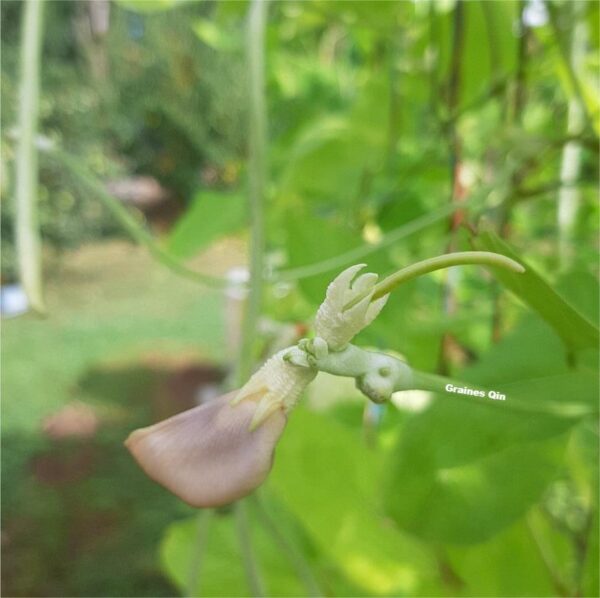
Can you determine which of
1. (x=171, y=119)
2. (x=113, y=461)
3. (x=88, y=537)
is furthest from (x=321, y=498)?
(x=171, y=119)

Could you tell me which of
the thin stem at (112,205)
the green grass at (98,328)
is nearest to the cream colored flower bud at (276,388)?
the thin stem at (112,205)

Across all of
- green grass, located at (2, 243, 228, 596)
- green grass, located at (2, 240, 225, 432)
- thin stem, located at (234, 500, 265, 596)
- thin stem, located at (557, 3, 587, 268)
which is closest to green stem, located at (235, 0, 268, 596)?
thin stem, located at (234, 500, 265, 596)

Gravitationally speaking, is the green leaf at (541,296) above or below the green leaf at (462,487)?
above

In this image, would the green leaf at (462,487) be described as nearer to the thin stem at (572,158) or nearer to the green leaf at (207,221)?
the thin stem at (572,158)

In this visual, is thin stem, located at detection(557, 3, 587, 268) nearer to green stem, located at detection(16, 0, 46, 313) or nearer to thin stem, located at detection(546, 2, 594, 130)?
thin stem, located at detection(546, 2, 594, 130)

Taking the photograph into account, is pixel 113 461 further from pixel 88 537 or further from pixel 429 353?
pixel 429 353

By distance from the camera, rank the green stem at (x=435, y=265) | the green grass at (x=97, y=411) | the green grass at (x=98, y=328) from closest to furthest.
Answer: the green stem at (x=435, y=265) → the green grass at (x=97, y=411) → the green grass at (x=98, y=328)
